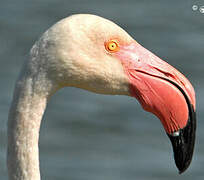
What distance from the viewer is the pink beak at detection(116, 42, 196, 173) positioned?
470 cm

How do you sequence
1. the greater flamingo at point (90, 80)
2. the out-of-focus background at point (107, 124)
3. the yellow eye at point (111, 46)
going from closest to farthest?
the greater flamingo at point (90, 80)
the yellow eye at point (111, 46)
the out-of-focus background at point (107, 124)

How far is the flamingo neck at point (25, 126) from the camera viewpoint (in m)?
4.48

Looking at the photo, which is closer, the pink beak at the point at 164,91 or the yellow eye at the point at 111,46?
the yellow eye at the point at 111,46

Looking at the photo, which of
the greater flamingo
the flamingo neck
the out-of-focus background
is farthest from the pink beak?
the out-of-focus background

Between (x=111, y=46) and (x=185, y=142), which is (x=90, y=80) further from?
(x=185, y=142)

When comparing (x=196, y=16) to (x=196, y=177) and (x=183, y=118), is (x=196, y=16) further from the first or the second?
(x=183, y=118)

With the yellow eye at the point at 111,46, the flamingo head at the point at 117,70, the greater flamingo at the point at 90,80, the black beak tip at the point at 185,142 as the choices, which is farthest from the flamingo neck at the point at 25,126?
the black beak tip at the point at 185,142

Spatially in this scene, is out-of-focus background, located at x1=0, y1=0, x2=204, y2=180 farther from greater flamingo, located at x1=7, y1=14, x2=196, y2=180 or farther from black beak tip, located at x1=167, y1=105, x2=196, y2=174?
greater flamingo, located at x1=7, y1=14, x2=196, y2=180

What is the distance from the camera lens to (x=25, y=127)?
4.55 m

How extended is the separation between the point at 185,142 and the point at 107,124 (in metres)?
4.76

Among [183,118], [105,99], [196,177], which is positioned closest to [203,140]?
[196,177]

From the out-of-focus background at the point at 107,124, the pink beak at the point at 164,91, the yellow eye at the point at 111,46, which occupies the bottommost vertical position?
the pink beak at the point at 164,91

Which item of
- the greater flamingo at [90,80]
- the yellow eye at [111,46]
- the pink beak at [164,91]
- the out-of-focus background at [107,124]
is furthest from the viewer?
the out-of-focus background at [107,124]

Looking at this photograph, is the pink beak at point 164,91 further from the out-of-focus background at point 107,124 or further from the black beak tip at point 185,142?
the out-of-focus background at point 107,124
